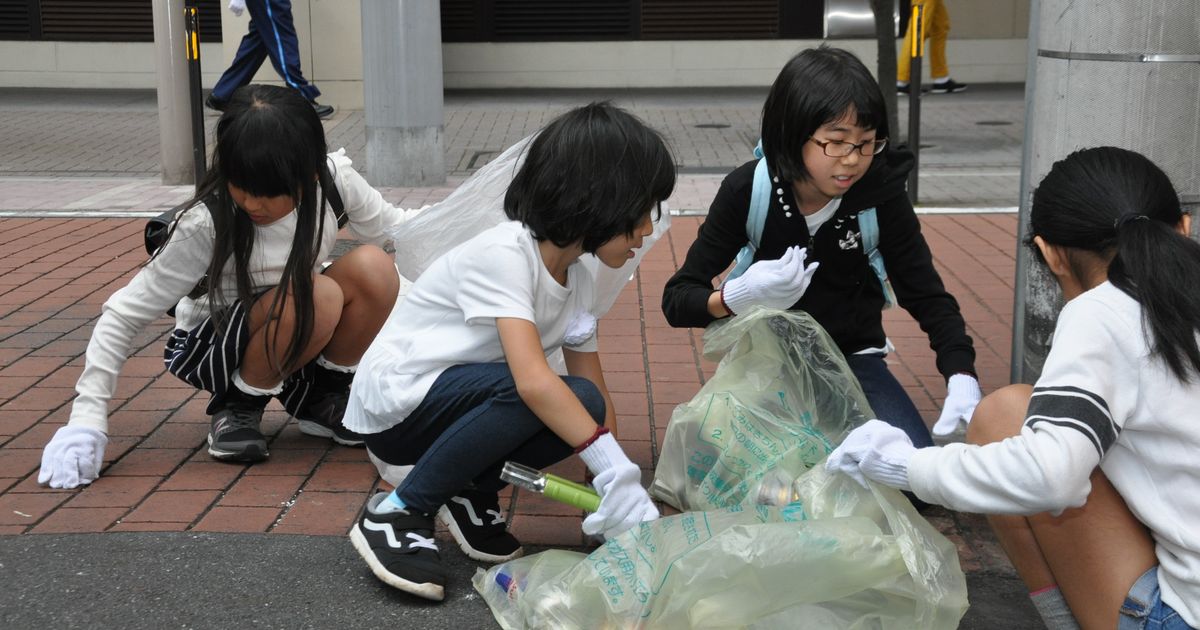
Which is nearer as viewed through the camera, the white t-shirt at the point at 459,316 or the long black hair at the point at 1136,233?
the long black hair at the point at 1136,233

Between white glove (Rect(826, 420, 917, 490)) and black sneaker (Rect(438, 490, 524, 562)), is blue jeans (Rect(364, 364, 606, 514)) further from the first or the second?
white glove (Rect(826, 420, 917, 490))

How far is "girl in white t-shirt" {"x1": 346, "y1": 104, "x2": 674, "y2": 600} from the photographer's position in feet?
8.48

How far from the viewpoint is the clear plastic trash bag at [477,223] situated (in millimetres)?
3186

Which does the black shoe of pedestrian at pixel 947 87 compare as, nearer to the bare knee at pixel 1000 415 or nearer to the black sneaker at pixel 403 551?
the bare knee at pixel 1000 415

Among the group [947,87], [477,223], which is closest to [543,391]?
[477,223]

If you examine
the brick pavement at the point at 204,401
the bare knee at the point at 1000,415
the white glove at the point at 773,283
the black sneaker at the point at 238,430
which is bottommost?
the brick pavement at the point at 204,401

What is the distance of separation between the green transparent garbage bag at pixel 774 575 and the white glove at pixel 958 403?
40 cm

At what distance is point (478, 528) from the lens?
113 inches

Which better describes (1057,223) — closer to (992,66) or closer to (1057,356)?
(1057,356)

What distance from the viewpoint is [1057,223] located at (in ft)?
7.05

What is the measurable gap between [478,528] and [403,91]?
191 inches

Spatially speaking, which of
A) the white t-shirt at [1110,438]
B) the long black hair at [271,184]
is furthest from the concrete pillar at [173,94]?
the white t-shirt at [1110,438]

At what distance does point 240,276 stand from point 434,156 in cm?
420

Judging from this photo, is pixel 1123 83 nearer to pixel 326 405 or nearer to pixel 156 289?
pixel 326 405
